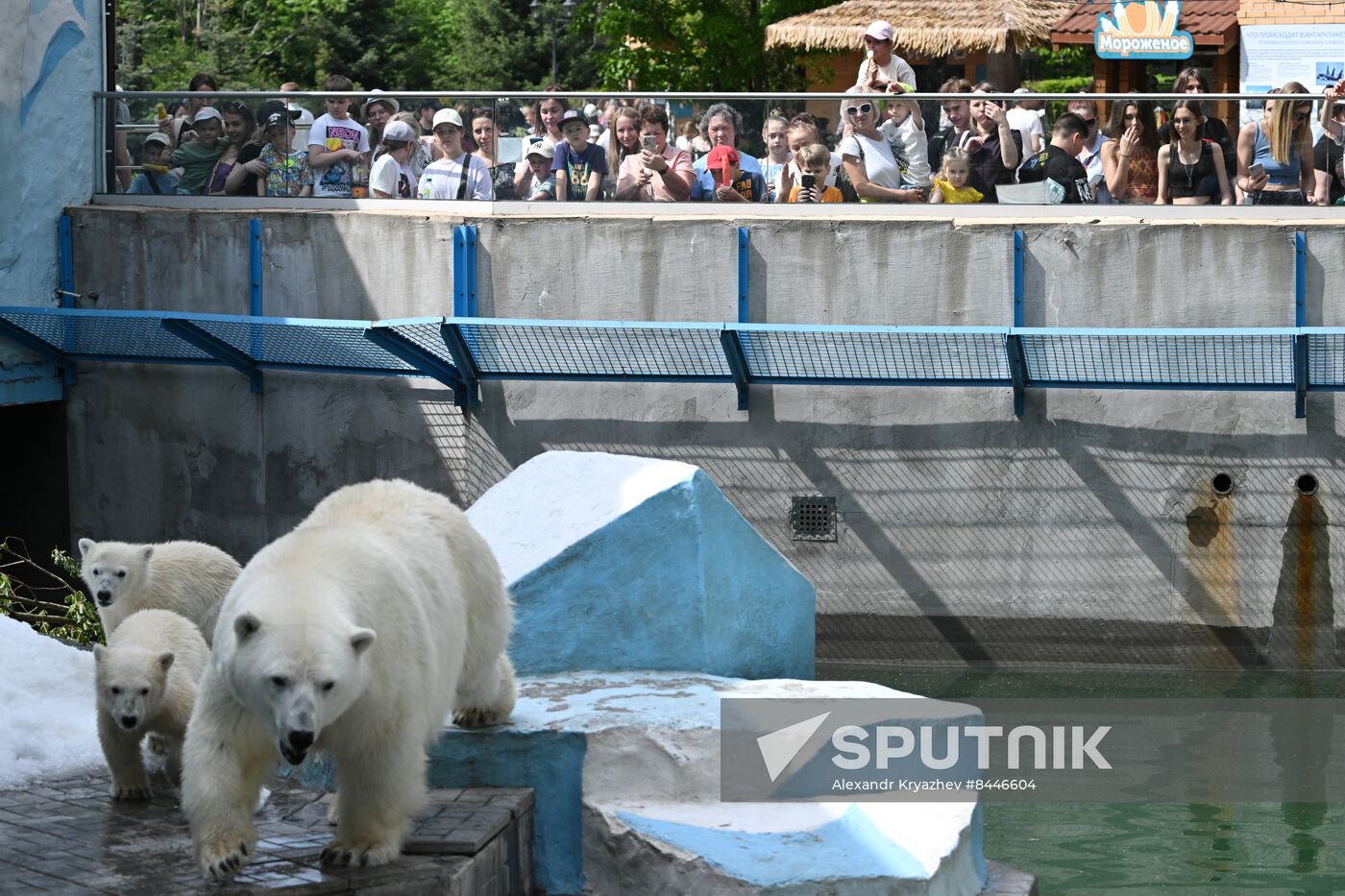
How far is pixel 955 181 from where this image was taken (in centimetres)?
1196

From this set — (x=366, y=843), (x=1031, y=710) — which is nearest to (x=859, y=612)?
(x=1031, y=710)

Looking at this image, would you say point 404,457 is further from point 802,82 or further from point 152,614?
point 802,82

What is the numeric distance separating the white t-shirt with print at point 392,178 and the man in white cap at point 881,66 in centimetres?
334

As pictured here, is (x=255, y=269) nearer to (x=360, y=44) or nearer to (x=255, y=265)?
(x=255, y=265)

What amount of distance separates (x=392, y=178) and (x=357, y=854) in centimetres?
830

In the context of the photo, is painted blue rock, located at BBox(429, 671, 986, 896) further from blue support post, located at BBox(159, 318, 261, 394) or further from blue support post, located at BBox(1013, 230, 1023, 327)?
blue support post, located at BBox(159, 318, 261, 394)

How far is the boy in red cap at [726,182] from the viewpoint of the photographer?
1215 cm

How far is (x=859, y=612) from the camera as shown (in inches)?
491

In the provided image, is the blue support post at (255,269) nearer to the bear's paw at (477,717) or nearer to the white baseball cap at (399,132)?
Answer: the white baseball cap at (399,132)

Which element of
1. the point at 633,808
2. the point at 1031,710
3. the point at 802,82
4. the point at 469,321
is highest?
the point at 802,82

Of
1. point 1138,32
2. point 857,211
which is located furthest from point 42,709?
point 1138,32

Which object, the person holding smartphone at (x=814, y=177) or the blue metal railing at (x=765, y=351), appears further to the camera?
the person holding smartphone at (x=814, y=177)

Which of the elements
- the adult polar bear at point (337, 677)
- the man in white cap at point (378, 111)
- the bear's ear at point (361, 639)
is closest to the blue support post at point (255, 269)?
the man in white cap at point (378, 111)

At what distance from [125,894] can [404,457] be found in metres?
8.16
